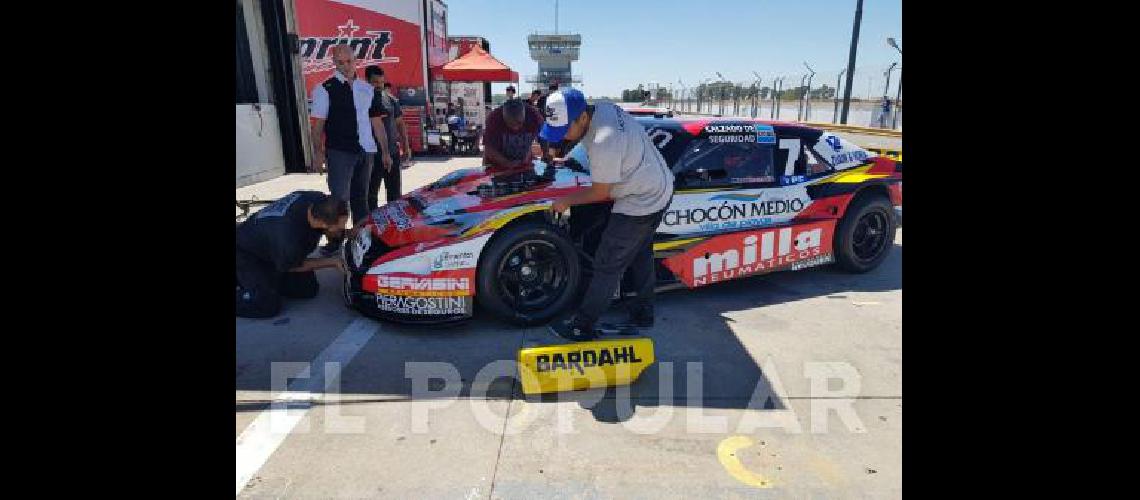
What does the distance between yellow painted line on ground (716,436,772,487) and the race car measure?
139cm

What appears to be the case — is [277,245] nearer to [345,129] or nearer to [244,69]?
[345,129]

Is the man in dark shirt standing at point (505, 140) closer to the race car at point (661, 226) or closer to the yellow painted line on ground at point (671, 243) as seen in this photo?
the race car at point (661, 226)

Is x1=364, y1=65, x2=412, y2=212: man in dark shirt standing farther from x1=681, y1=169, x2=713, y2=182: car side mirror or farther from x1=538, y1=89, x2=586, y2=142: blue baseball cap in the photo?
x1=681, y1=169, x2=713, y2=182: car side mirror

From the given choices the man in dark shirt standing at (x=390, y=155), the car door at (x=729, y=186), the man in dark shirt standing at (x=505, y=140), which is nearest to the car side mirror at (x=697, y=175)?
the car door at (x=729, y=186)

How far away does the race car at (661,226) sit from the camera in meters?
3.32

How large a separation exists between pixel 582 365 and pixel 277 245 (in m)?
2.02

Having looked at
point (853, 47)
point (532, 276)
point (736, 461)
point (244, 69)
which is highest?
point (853, 47)

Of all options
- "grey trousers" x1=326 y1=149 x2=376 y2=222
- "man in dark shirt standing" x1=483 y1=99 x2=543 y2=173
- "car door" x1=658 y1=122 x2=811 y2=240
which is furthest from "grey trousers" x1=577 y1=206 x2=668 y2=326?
"grey trousers" x1=326 y1=149 x2=376 y2=222

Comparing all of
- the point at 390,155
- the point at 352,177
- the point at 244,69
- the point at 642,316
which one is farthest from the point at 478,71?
the point at 642,316

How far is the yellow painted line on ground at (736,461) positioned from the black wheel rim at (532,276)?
142 cm

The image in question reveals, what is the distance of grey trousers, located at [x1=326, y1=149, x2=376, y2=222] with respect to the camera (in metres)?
4.86

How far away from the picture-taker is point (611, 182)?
119 inches
